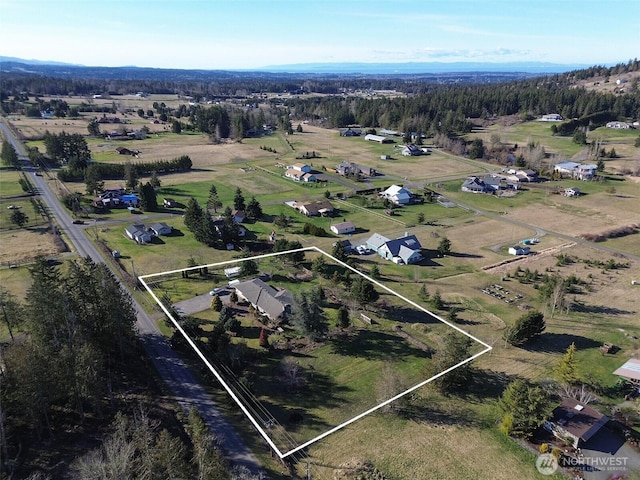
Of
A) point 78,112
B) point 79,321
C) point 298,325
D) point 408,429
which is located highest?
point 78,112

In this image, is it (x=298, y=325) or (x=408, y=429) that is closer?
(x=408, y=429)

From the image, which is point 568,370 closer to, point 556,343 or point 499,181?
point 556,343

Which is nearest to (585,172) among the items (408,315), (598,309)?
(598,309)

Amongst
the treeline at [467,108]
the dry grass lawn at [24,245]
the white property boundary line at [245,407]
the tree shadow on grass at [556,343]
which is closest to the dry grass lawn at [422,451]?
the white property boundary line at [245,407]

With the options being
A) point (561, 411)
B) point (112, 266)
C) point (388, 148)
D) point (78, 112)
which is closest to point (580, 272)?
point (561, 411)

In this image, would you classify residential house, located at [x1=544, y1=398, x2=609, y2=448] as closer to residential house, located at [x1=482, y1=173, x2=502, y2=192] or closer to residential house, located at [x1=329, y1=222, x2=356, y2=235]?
residential house, located at [x1=329, y1=222, x2=356, y2=235]

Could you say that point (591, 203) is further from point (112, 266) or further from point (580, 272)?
point (112, 266)
